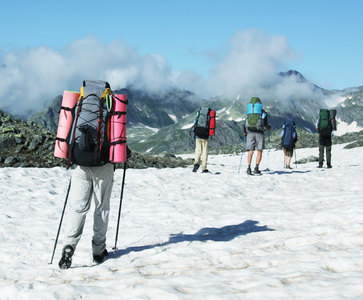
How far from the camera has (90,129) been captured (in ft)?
21.3

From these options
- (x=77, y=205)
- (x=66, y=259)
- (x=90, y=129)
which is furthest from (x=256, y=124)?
(x=66, y=259)

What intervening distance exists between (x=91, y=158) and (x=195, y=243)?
285 centimetres

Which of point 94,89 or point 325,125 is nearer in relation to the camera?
point 94,89

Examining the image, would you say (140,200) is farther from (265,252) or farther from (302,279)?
(302,279)

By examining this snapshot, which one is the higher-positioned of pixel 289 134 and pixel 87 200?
pixel 289 134

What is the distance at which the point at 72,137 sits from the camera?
21.6 ft

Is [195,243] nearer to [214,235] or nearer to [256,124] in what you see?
[214,235]

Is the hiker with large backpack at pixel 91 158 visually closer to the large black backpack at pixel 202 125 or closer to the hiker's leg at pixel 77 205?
the hiker's leg at pixel 77 205

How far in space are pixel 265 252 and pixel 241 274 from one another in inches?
54.8

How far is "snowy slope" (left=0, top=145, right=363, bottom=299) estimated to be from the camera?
523cm

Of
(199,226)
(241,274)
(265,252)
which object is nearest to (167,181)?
(199,226)

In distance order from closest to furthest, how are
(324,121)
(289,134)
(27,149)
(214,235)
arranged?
(214,235), (27,149), (324,121), (289,134)

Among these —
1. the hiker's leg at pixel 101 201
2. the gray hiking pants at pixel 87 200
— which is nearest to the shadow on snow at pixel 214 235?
the hiker's leg at pixel 101 201

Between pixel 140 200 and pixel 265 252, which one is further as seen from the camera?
pixel 140 200
